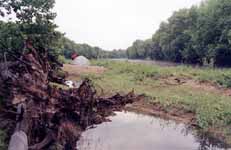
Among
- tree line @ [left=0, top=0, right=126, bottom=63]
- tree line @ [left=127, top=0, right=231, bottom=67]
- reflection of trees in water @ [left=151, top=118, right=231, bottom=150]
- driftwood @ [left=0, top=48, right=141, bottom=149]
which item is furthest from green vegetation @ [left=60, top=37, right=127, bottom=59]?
tree line @ [left=127, top=0, right=231, bottom=67]

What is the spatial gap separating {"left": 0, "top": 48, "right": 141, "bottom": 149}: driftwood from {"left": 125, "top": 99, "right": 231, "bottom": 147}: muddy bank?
4.84 meters

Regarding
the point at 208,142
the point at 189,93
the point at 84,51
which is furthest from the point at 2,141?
the point at 84,51

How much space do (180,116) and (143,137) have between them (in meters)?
3.06

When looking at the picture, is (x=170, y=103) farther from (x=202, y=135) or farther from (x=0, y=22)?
(x=0, y=22)

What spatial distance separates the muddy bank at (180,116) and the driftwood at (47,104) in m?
4.84

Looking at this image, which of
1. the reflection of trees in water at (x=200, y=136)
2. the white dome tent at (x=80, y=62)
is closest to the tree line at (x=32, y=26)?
the reflection of trees in water at (x=200, y=136)

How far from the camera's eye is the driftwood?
228 inches

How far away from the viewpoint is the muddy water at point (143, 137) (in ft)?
30.2

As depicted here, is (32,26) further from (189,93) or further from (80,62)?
(80,62)

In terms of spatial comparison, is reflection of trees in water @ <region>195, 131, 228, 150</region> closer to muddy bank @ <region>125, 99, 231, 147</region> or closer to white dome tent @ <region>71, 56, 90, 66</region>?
muddy bank @ <region>125, 99, 231, 147</region>

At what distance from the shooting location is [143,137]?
10.3 m

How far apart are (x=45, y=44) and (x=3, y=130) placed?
3.53 meters

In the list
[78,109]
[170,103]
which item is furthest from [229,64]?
[78,109]

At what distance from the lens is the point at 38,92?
5.70 meters
